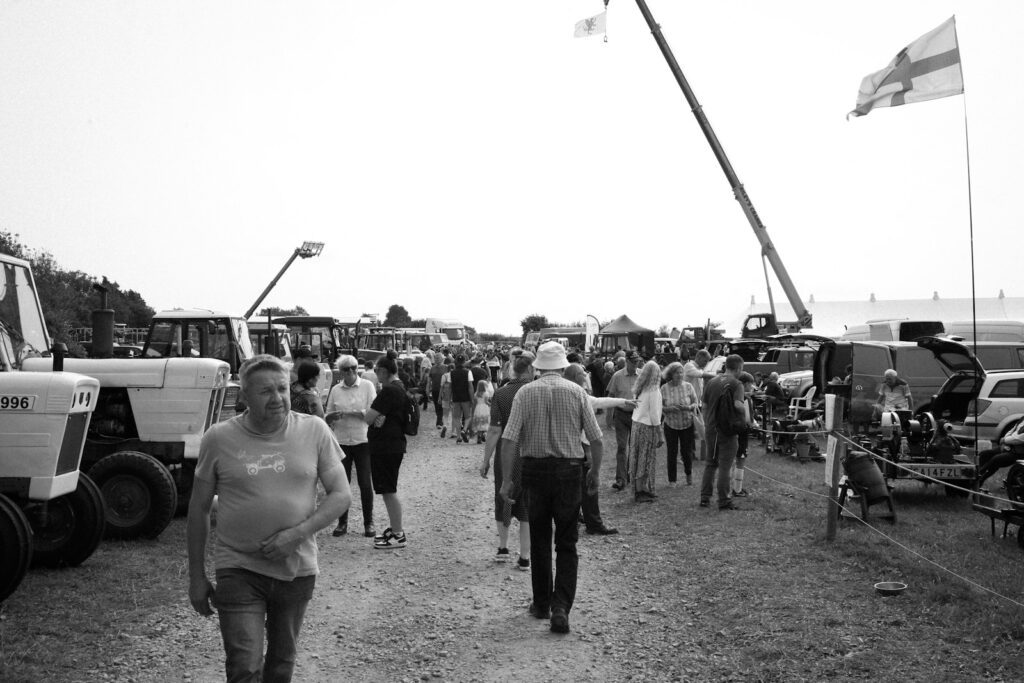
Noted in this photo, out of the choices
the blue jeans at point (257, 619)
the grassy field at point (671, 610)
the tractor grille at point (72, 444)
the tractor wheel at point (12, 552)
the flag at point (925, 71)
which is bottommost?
the grassy field at point (671, 610)

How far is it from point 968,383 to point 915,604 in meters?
8.18

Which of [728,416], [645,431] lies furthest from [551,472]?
[645,431]

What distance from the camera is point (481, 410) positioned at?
18.0 metres

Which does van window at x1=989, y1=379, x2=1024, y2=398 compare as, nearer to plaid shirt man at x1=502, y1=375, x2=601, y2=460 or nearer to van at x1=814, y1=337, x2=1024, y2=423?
van at x1=814, y1=337, x2=1024, y2=423

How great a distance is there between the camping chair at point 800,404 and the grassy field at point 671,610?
25.3 ft

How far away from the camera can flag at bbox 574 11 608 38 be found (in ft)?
93.7

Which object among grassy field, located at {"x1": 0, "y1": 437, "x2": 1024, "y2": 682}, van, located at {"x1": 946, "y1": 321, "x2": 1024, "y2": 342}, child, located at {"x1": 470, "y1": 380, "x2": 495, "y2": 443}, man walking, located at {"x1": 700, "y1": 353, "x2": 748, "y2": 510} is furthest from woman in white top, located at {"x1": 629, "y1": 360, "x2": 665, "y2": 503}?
van, located at {"x1": 946, "y1": 321, "x2": 1024, "y2": 342}

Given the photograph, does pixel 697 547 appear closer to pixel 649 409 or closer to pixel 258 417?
pixel 649 409

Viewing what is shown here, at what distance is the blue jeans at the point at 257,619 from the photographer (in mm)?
3561

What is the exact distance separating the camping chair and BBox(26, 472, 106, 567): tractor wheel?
1329 centimetres

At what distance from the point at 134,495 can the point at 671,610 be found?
560cm

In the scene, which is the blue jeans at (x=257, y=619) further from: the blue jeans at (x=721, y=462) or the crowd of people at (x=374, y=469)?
the blue jeans at (x=721, y=462)

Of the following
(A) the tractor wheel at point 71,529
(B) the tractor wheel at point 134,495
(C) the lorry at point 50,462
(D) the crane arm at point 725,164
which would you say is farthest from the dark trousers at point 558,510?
(D) the crane arm at point 725,164

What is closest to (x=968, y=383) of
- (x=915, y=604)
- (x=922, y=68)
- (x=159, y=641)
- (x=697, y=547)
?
(x=922, y=68)
